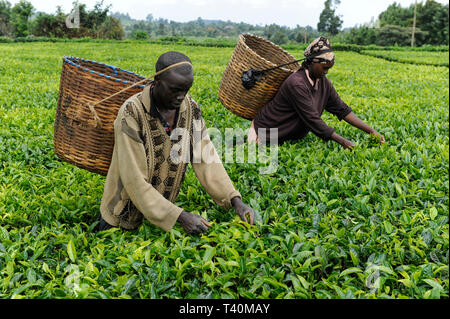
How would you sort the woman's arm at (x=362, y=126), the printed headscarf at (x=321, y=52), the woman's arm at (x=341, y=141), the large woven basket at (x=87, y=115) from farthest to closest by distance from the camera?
the woman's arm at (x=362, y=126) → the woman's arm at (x=341, y=141) → the printed headscarf at (x=321, y=52) → the large woven basket at (x=87, y=115)

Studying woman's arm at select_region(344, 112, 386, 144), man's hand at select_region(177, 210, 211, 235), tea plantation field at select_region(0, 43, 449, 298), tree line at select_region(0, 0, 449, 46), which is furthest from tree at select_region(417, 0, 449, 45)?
man's hand at select_region(177, 210, 211, 235)

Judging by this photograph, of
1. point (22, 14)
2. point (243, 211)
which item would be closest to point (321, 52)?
point (243, 211)

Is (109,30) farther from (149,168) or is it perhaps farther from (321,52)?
(149,168)

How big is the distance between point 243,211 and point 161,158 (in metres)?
0.55

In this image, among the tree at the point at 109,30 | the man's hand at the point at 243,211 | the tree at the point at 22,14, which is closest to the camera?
the man's hand at the point at 243,211

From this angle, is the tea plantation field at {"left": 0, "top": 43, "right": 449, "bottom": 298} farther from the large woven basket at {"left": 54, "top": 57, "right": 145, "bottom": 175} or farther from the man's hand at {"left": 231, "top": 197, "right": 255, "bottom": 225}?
the large woven basket at {"left": 54, "top": 57, "right": 145, "bottom": 175}

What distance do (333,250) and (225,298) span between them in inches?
25.8

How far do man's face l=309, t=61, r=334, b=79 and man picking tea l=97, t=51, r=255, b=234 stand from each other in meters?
1.55

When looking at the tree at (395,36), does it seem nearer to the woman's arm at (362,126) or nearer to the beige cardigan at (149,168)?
the woman's arm at (362,126)

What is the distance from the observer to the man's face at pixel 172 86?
200 centimetres

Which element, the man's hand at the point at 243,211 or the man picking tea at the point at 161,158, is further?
the man's hand at the point at 243,211

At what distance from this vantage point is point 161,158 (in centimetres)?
233

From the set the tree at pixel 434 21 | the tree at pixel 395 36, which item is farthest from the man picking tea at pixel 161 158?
the tree at pixel 395 36
